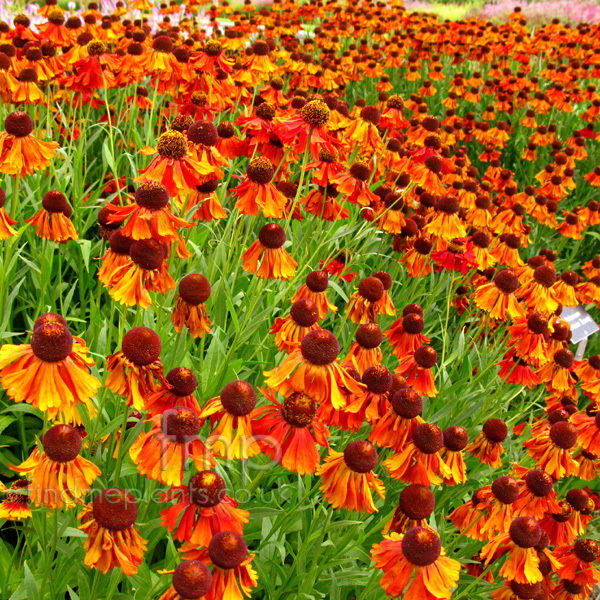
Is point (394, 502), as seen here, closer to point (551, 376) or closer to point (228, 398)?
point (551, 376)

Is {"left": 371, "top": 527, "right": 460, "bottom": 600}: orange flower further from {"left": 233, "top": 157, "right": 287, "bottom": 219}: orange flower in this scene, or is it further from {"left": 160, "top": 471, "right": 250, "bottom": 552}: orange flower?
{"left": 233, "top": 157, "right": 287, "bottom": 219}: orange flower

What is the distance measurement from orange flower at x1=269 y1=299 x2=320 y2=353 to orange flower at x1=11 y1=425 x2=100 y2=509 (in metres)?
0.58

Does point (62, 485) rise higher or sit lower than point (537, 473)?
higher

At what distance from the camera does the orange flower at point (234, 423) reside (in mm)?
1287

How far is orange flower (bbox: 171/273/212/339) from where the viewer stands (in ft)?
5.16

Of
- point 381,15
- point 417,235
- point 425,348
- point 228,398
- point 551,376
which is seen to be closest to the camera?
point 228,398

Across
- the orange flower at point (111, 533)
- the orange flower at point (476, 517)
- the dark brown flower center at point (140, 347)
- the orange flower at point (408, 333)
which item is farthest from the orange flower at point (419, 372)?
the orange flower at point (111, 533)

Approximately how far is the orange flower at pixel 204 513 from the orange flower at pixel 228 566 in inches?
1.5

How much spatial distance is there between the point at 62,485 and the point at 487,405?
1.86 metres

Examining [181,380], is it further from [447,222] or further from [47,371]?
[447,222]

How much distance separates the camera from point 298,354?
1424 mm

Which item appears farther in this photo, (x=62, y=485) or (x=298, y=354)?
(x=298, y=354)

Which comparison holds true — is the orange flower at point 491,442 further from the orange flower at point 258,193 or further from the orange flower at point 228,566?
the orange flower at point 228,566

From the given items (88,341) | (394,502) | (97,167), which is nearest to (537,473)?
(394,502)
